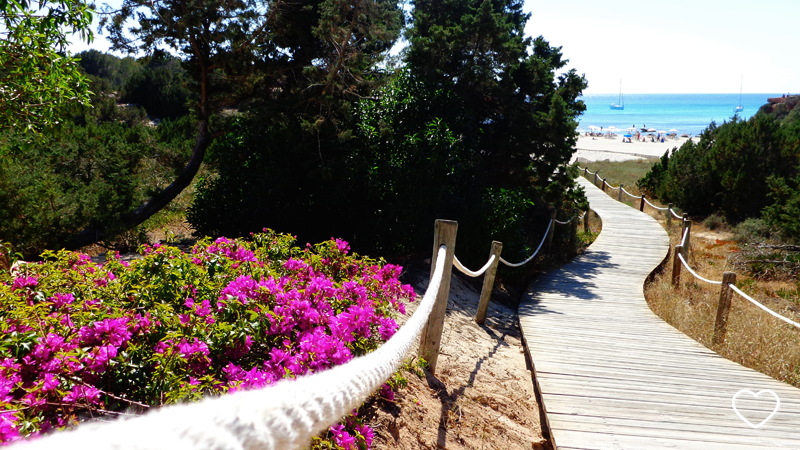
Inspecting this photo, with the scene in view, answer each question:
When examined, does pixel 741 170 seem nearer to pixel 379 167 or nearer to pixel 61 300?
pixel 379 167

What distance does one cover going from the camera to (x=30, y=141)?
579cm

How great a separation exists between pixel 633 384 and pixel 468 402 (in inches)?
72.1

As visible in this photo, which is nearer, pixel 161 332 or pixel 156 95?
pixel 161 332

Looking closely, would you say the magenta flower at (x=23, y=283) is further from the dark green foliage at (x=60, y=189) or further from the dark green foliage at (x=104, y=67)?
the dark green foliage at (x=104, y=67)

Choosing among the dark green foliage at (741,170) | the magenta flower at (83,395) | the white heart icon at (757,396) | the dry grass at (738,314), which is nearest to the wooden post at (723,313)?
the dry grass at (738,314)

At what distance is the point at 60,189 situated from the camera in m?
8.41

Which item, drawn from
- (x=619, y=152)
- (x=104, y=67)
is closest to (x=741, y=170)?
(x=619, y=152)

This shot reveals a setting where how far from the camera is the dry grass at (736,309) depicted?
19.7 feet

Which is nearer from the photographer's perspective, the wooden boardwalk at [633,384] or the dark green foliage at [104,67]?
the wooden boardwalk at [633,384]

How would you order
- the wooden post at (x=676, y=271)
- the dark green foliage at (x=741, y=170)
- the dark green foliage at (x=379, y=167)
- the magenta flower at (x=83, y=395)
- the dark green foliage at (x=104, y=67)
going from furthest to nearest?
1. the dark green foliage at (x=104, y=67)
2. the dark green foliage at (x=741, y=170)
3. the wooden post at (x=676, y=271)
4. the dark green foliage at (x=379, y=167)
5. the magenta flower at (x=83, y=395)

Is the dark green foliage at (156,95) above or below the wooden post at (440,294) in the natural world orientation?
above

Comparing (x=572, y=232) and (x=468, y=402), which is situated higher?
(x=572, y=232)

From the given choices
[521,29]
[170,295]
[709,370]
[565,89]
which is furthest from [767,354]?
[521,29]

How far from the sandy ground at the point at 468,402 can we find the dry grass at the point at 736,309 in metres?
2.81
